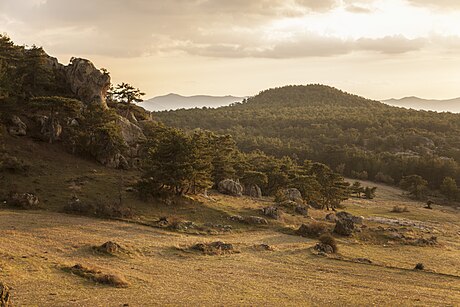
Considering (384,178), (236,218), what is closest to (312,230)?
(236,218)

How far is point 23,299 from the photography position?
20578 millimetres

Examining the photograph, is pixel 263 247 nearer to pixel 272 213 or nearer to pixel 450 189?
pixel 272 213

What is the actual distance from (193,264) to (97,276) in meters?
9.08

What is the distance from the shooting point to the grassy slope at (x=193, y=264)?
24.0 meters

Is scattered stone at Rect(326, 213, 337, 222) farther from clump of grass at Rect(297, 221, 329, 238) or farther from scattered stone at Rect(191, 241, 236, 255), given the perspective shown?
scattered stone at Rect(191, 241, 236, 255)

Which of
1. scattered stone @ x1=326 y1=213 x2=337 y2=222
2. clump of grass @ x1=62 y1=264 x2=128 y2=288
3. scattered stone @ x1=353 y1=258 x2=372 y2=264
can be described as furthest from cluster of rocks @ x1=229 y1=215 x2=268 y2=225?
clump of grass @ x1=62 y1=264 x2=128 y2=288

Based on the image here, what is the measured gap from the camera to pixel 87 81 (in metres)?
77.2

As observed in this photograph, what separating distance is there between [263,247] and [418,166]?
11616 cm

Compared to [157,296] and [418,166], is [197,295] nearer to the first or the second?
[157,296]

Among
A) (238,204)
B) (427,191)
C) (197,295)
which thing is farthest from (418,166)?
(197,295)

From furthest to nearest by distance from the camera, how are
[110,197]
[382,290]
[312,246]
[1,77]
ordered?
[1,77]
[110,197]
[312,246]
[382,290]

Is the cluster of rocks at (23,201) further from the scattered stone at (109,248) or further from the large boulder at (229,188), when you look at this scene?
the large boulder at (229,188)

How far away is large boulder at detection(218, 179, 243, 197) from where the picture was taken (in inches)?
2741

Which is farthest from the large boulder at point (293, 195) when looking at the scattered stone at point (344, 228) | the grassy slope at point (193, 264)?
the scattered stone at point (344, 228)
